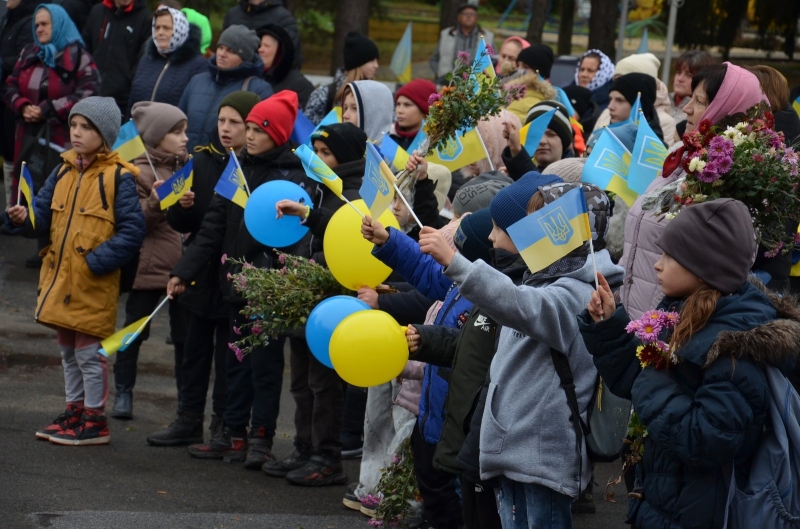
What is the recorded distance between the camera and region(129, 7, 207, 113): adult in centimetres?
1030

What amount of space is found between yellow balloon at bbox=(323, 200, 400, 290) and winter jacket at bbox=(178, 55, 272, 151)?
154 inches

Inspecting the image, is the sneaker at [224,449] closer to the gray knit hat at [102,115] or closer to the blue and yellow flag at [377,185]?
the gray knit hat at [102,115]

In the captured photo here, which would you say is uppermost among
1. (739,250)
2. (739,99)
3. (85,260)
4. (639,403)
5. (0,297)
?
(739,99)

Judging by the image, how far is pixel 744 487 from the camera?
3.51 m

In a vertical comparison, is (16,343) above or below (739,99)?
below

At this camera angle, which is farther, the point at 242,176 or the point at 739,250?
the point at 242,176

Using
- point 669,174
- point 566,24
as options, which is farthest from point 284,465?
point 566,24

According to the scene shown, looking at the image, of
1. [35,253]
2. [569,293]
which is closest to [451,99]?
[569,293]

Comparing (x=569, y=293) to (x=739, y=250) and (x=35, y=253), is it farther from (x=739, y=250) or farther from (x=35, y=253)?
(x=35, y=253)

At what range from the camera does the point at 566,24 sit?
25109 mm

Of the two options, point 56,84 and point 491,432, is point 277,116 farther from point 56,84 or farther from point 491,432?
point 56,84

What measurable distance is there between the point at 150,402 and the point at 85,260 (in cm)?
164

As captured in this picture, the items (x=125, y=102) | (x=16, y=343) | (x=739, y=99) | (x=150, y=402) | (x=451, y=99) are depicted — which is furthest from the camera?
(x=125, y=102)

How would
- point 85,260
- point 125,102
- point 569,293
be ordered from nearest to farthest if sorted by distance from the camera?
point 569,293, point 85,260, point 125,102
